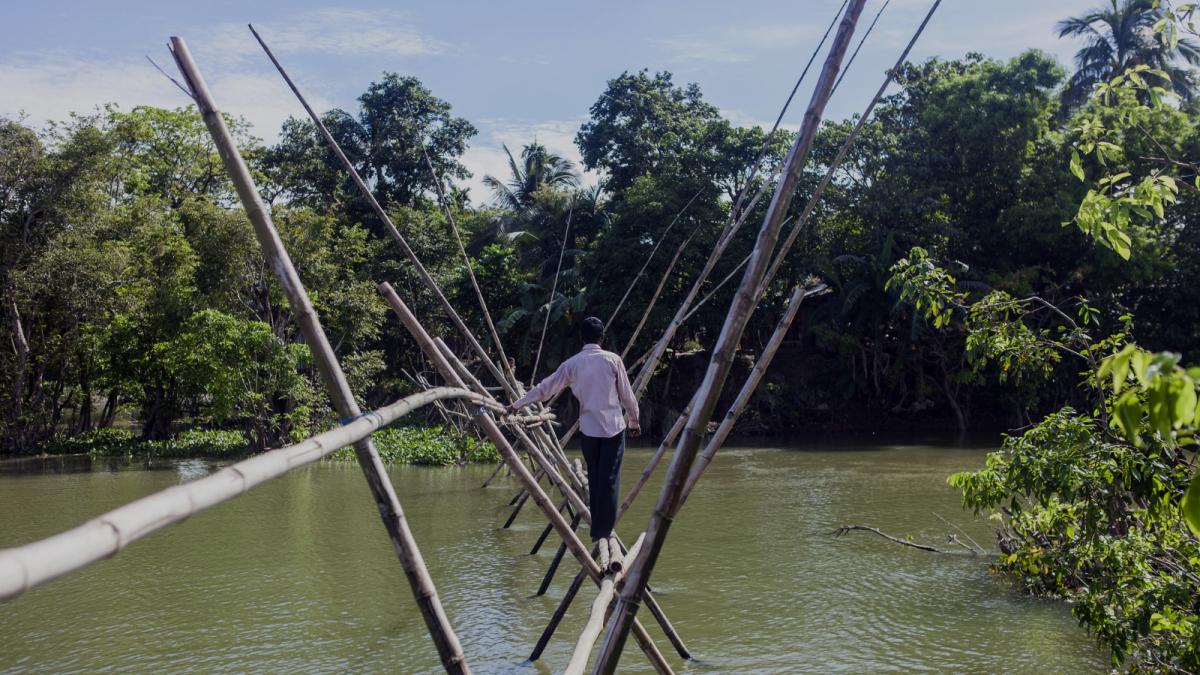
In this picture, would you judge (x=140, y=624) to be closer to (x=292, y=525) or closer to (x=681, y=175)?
(x=292, y=525)

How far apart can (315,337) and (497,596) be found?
17.9ft

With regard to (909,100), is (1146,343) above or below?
below

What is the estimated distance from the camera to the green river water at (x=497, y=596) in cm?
598

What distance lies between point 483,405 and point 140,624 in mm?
4146

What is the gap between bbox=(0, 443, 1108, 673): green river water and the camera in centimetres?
598

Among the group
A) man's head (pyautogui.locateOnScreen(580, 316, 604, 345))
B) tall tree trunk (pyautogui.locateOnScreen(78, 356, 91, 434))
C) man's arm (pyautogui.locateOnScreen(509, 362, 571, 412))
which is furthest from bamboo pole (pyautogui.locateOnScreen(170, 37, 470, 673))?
tall tree trunk (pyautogui.locateOnScreen(78, 356, 91, 434))

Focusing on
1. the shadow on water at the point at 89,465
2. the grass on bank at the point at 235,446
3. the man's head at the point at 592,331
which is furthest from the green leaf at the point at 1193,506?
the shadow on water at the point at 89,465

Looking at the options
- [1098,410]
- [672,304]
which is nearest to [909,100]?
[672,304]

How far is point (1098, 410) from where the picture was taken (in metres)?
4.65

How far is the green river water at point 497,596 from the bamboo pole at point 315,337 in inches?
139

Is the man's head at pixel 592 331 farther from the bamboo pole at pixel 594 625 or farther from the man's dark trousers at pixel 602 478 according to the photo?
the bamboo pole at pixel 594 625

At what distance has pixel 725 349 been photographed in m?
2.44

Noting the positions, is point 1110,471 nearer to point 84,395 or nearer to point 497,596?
point 497,596

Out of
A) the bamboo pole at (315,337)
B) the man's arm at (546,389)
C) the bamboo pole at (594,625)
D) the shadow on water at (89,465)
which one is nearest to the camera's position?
the bamboo pole at (315,337)
